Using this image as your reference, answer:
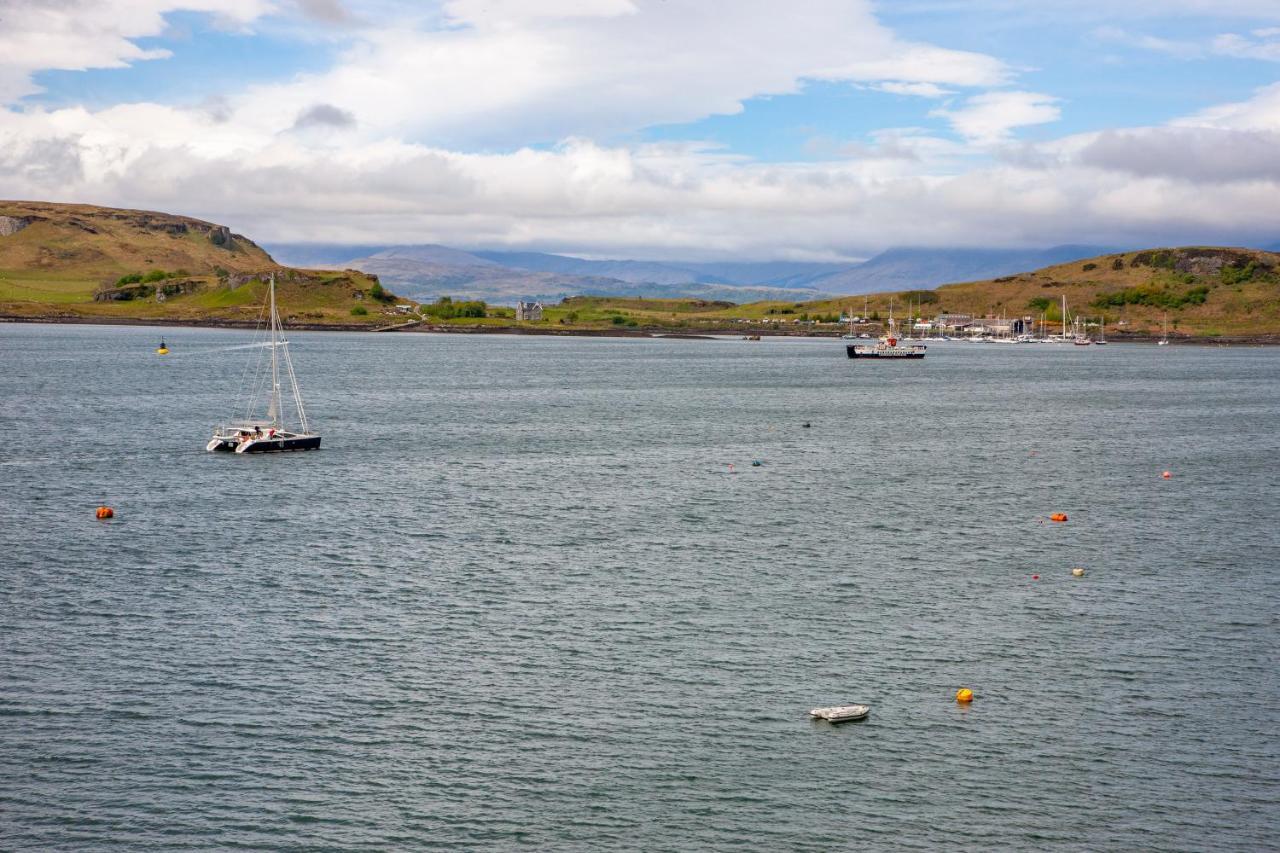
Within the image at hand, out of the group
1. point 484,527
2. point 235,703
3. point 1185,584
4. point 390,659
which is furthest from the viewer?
point 484,527

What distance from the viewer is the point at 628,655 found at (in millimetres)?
44469

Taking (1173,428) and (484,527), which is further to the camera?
(1173,428)

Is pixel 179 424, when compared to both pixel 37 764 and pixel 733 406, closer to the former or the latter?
pixel 733 406

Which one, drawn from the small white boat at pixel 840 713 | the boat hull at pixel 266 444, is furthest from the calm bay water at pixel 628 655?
the boat hull at pixel 266 444

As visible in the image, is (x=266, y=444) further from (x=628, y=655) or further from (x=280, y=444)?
(x=628, y=655)

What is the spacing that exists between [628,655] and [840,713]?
361 inches

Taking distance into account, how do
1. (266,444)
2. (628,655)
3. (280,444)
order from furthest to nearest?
(280,444) → (266,444) → (628,655)

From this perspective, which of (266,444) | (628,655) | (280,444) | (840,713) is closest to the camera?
(840,713)

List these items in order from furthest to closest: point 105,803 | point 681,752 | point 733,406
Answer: point 733,406
point 681,752
point 105,803

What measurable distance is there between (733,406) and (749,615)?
319 feet

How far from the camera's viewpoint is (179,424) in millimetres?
114812

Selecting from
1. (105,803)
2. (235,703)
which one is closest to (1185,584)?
(235,703)

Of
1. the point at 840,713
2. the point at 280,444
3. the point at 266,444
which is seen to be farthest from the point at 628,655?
the point at 280,444

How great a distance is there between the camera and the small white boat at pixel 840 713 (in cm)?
3822
